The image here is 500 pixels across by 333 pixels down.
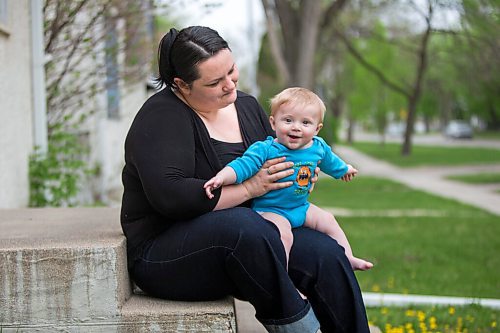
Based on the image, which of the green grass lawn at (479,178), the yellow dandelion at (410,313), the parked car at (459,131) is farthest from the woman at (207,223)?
the parked car at (459,131)

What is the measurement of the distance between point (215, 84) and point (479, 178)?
60.3 feet

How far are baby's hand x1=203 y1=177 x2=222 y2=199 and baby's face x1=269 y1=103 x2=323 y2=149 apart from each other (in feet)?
1.28

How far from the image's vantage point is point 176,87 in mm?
3191

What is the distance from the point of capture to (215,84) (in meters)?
3.11

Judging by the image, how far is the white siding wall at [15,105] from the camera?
5.63m

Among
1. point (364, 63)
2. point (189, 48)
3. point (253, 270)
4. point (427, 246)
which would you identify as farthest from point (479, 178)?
point (253, 270)

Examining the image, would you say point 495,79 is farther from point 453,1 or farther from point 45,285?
point 45,285

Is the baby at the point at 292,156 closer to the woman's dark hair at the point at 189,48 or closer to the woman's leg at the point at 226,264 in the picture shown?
the woman's leg at the point at 226,264

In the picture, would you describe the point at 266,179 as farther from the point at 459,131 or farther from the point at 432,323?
the point at 459,131

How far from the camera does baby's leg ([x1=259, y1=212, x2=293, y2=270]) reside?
305 centimetres

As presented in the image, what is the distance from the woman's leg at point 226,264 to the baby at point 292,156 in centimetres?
21

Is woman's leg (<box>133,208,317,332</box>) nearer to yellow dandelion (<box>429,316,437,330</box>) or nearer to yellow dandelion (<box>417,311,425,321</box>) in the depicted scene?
yellow dandelion (<box>429,316,437,330</box>)

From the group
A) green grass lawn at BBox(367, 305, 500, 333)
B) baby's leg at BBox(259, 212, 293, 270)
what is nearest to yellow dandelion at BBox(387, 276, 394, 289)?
green grass lawn at BBox(367, 305, 500, 333)

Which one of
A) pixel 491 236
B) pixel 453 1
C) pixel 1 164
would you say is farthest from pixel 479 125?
pixel 1 164
